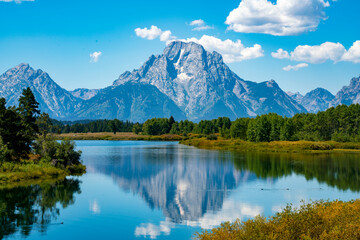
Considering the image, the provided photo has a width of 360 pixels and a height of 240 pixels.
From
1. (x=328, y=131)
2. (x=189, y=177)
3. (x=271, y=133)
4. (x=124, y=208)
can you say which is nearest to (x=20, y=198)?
(x=124, y=208)

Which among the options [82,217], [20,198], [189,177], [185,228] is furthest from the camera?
[189,177]

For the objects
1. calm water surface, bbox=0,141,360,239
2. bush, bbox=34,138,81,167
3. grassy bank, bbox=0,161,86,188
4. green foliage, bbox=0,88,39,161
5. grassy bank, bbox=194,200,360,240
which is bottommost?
calm water surface, bbox=0,141,360,239

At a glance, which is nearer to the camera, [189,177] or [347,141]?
[189,177]

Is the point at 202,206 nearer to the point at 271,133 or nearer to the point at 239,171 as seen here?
the point at 239,171

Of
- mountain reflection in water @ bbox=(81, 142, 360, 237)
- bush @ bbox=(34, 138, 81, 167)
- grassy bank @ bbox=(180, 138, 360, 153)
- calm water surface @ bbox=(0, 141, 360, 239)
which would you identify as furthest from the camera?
grassy bank @ bbox=(180, 138, 360, 153)

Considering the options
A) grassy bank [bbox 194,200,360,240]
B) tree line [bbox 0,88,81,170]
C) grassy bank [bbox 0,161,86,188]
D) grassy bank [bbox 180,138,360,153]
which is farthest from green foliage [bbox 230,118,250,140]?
grassy bank [bbox 194,200,360,240]

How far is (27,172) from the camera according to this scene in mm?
57969

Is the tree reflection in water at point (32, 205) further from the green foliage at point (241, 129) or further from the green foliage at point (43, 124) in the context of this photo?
the green foliage at point (241, 129)

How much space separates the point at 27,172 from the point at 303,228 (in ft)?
163

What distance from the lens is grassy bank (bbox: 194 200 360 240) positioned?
20.0 m

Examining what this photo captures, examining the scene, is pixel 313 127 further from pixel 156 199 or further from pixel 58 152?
pixel 156 199

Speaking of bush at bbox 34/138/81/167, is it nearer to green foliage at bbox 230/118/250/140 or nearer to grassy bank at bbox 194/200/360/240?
grassy bank at bbox 194/200/360/240

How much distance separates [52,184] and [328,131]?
146123 millimetres

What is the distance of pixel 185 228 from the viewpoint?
32.7m
